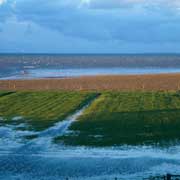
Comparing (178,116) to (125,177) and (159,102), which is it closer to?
(159,102)

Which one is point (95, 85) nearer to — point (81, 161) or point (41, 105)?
point (41, 105)

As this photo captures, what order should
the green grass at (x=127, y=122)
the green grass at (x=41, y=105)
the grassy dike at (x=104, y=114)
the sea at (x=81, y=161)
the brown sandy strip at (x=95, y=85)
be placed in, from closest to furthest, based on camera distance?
the sea at (x=81, y=161), the green grass at (x=127, y=122), the grassy dike at (x=104, y=114), the green grass at (x=41, y=105), the brown sandy strip at (x=95, y=85)

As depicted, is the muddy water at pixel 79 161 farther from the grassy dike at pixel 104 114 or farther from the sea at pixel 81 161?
the grassy dike at pixel 104 114

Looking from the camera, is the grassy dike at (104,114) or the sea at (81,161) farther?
the grassy dike at (104,114)

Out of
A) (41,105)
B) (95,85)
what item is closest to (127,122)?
(41,105)

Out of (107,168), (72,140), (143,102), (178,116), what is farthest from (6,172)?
(143,102)

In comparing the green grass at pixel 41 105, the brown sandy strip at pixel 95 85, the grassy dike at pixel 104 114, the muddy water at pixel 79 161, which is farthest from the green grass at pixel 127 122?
the brown sandy strip at pixel 95 85
